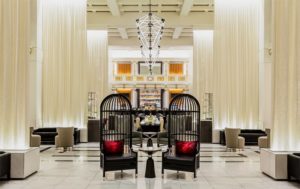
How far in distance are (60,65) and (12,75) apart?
18.8 feet

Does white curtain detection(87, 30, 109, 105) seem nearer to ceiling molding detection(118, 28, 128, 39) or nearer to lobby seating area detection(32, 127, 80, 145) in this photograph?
ceiling molding detection(118, 28, 128, 39)

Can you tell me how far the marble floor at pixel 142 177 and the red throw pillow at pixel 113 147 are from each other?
0.45 metres

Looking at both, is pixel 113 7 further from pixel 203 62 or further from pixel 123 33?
pixel 203 62

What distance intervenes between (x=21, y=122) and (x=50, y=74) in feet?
19.2

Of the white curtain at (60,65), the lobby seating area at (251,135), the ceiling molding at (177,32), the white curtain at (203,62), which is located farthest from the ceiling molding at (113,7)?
the lobby seating area at (251,135)

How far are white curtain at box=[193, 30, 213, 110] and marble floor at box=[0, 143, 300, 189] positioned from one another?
7.96m

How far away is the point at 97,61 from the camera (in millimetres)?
16953

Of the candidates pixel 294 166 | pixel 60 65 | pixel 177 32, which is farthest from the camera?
pixel 177 32

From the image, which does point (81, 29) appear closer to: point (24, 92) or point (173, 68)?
point (24, 92)

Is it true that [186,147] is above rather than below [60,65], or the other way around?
below

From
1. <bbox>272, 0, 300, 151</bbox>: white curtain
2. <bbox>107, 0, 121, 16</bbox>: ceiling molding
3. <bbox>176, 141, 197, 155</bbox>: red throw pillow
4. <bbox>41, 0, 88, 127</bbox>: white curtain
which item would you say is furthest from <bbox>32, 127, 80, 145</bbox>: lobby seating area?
<bbox>272, 0, 300, 151</bbox>: white curtain

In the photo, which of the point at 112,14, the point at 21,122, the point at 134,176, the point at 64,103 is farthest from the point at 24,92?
the point at 112,14

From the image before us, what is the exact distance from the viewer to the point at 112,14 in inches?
607

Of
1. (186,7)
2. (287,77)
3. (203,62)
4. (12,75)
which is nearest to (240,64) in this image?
(186,7)
